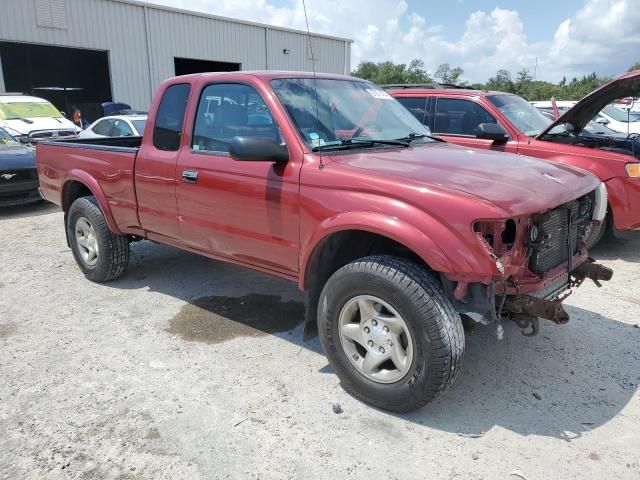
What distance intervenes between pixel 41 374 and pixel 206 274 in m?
2.22

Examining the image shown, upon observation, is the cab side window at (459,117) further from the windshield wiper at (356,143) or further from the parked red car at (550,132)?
the windshield wiper at (356,143)

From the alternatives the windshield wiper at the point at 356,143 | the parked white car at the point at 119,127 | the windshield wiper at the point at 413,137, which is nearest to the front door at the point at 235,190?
the windshield wiper at the point at 356,143

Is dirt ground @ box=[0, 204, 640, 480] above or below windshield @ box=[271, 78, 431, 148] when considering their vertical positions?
below

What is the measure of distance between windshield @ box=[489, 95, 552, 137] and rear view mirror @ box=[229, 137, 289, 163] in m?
4.66

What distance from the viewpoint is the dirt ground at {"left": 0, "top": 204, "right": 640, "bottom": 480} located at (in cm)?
273

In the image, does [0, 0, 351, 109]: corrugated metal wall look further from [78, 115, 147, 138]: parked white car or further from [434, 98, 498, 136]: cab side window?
[434, 98, 498, 136]: cab side window

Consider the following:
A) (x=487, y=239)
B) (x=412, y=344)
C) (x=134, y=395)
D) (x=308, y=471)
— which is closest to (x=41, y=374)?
(x=134, y=395)

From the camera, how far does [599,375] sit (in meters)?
3.56

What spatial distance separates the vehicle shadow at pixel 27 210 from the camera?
8867 mm

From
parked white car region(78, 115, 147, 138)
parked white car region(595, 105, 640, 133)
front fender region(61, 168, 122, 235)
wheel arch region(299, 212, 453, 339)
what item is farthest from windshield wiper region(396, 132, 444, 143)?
parked white car region(595, 105, 640, 133)

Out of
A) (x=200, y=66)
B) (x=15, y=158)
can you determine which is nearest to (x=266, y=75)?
(x=15, y=158)

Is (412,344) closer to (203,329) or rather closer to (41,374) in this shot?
(203,329)

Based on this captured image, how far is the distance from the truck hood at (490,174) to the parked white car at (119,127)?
852cm

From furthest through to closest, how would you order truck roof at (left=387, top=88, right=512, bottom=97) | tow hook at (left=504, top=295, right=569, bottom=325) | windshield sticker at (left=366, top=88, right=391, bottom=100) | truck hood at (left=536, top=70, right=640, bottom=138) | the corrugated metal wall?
the corrugated metal wall, truck roof at (left=387, top=88, right=512, bottom=97), truck hood at (left=536, top=70, right=640, bottom=138), windshield sticker at (left=366, top=88, right=391, bottom=100), tow hook at (left=504, top=295, right=569, bottom=325)
